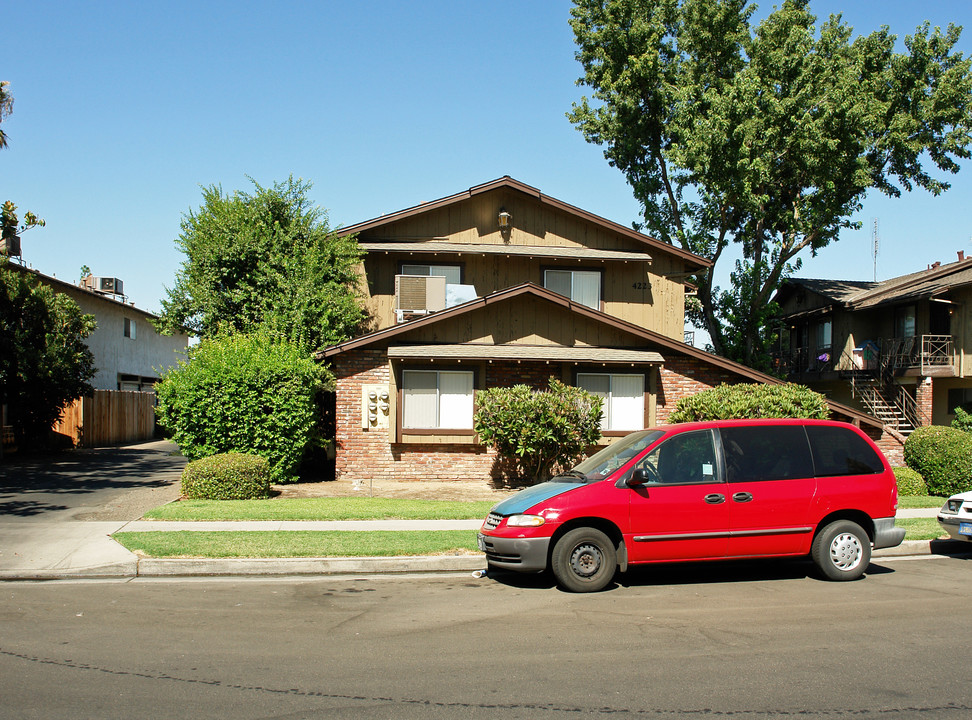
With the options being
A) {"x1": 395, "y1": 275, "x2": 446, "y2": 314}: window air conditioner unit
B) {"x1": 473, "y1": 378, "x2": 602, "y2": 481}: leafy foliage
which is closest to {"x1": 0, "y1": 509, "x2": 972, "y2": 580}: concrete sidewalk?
{"x1": 473, "y1": 378, "x2": 602, "y2": 481}: leafy foliage

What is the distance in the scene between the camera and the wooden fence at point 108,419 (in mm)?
29484

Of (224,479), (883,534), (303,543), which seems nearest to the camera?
(883,534)

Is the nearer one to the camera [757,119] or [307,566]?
[307,566]

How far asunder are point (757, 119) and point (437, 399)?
1672 centimetres

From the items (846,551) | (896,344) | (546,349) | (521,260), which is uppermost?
(521,260)

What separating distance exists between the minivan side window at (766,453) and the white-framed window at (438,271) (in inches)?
565

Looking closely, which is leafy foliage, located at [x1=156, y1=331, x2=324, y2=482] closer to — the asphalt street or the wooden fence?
A: the asphalt street

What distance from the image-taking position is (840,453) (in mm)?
9508

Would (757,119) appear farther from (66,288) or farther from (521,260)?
(66,288)

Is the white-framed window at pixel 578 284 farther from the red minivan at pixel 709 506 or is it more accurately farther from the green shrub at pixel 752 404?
the red minivan at pixel 709 506

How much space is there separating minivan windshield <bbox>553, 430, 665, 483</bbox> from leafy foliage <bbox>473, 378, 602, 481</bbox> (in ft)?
22.9

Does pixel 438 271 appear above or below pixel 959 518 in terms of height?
above

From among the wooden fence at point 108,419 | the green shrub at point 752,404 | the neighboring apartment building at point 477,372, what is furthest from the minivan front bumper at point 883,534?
the wooden fence at point 108,419

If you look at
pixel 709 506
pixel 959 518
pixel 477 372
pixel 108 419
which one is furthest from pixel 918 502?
pixel 108 419
